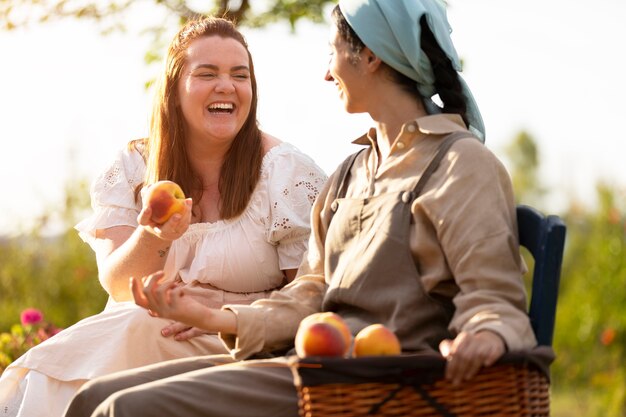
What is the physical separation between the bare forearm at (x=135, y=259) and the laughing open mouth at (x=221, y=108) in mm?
520

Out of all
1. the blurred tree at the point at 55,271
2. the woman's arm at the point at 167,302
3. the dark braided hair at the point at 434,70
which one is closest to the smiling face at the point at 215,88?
the dark braided hair at the point at 434,70

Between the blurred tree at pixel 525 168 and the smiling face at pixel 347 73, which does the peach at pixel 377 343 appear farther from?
the blurred tree at pixel 525 168

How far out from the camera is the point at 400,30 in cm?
305

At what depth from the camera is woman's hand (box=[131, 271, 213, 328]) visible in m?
2.88

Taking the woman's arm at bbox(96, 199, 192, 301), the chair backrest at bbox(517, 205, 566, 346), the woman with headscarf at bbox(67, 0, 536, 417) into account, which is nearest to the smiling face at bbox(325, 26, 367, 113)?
the woman with headscarf at bbox(67, 0, 536, 417)

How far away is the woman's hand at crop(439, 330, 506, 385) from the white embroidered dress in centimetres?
149

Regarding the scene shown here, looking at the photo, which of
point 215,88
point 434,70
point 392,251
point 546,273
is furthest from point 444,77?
point 215,88

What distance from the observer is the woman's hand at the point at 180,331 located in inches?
154

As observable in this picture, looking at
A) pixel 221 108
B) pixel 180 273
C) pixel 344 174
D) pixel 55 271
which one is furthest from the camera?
pixel 55 271

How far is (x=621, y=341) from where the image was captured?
9875 millimetres

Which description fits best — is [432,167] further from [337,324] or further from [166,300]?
[166,300]

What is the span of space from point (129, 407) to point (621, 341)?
25.3ft

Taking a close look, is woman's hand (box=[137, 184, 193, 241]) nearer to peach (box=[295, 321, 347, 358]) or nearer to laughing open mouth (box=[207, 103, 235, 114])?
laughing open mouth (box=[207, 103, 235, 114])

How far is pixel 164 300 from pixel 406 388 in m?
0.67
